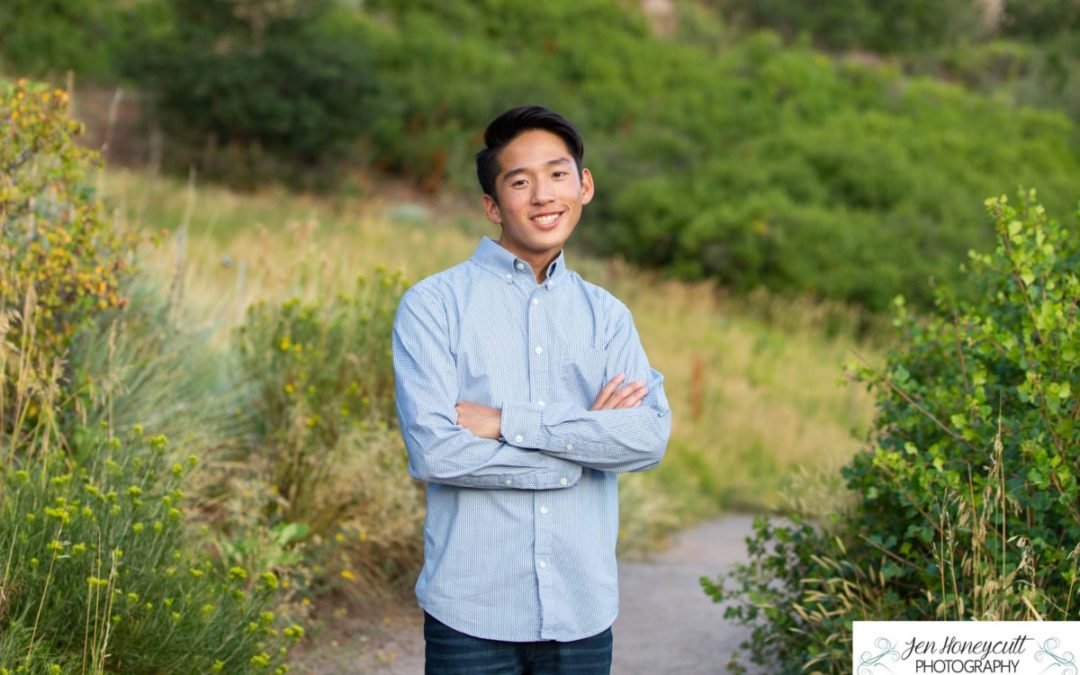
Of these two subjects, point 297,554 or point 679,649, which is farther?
point 679,649

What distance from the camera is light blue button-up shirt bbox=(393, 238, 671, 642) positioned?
3002 millimetres

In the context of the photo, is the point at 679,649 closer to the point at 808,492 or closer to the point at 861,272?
the point at 808,492

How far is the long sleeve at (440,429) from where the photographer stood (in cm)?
300

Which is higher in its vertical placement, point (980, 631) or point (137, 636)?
point (980, 631)

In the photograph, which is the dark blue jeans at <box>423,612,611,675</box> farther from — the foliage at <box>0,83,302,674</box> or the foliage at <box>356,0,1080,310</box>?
the foliage at <box>356,0,1080,310</box>

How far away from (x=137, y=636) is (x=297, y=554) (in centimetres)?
147

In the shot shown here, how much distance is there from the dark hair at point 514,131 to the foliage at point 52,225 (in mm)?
2483

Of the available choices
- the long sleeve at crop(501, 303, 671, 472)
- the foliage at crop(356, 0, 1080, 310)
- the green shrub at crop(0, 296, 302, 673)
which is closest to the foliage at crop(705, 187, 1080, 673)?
the long sleeve at crop(501, 303, 671, 472)

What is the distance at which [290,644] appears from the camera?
483cm

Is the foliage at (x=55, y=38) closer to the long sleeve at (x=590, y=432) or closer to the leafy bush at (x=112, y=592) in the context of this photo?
the leafy bush at (x=112, y=592)

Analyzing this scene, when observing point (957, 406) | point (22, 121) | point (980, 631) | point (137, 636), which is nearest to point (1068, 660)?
point (980, 631)

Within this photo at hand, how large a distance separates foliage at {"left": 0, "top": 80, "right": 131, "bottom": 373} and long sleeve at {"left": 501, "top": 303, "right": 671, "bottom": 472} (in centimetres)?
269

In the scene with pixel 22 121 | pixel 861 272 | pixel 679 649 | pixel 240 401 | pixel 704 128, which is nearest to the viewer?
pixel 22 121

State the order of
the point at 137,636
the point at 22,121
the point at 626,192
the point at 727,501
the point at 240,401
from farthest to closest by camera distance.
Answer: the point at 626,192, the point at 727,501, the point at 240,401, the point at 22,121, the point at 137,636
